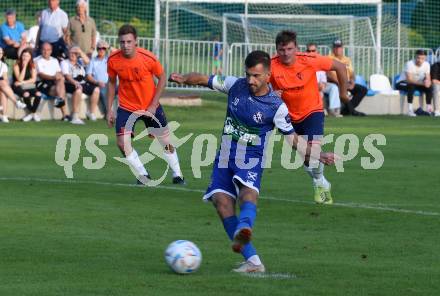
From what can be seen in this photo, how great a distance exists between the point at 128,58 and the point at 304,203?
376cm

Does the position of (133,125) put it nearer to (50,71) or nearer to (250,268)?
(250,268)

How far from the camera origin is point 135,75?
17219 millimetres

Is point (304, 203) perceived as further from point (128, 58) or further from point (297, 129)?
point (128, 58)

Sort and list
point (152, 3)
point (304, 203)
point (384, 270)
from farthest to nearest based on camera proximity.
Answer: point (152, 3), point (304, 203), point (384, 270)

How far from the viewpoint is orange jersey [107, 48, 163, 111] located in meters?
17.2

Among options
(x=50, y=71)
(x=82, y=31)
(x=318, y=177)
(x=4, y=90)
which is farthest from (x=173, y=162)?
(x=82, y=31)

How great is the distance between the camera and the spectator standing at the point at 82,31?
2958cm

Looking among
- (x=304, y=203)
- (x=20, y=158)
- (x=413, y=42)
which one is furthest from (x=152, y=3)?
(x=304, y=203)

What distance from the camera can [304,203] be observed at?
14844 mm

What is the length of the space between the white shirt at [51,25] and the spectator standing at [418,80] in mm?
9920

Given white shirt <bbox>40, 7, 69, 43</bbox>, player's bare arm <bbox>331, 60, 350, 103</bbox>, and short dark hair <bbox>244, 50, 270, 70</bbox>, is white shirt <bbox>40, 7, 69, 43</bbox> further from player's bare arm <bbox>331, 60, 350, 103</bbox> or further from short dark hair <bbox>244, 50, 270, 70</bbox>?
short dark hair <bbox>244, 50, 270, 70</bbox>

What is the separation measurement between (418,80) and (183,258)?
81.4 ft

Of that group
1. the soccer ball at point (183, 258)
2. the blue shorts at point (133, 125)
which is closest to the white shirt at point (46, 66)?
the blue shorts at point (133, 125)

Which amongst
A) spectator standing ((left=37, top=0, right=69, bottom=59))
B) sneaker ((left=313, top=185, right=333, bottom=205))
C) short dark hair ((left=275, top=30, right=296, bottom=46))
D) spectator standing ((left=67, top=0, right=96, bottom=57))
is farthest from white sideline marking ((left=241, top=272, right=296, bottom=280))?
spectator standing ((left=67, top=0, right=96, bottom=57))
